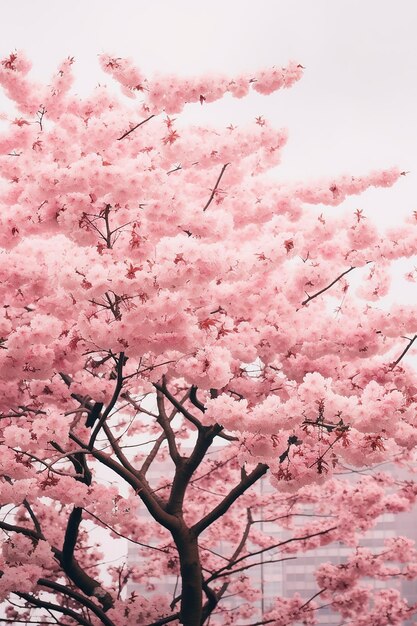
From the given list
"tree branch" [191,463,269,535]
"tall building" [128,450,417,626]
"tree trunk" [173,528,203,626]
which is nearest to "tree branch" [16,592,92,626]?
"tree trunk" [173,528,203,626]

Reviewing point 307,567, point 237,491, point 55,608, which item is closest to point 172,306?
point 237,491

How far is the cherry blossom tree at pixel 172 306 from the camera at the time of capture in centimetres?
568

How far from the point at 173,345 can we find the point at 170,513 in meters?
2.94

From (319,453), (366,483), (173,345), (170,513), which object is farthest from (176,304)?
(366,483)

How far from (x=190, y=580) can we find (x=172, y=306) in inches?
149

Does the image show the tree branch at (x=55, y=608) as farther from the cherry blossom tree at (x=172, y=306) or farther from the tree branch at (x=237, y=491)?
the tree branch at (x=237, y=491)

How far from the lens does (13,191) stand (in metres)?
6.98

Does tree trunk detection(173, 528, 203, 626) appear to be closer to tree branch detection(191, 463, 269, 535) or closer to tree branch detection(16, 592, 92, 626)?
tree branch detection(191, 463, 269, 535)

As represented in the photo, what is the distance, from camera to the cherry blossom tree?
5.68m

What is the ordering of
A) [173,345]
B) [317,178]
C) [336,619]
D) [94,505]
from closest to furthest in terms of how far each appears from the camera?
[173,345] < [94,505] < [317,178] < [336,619]

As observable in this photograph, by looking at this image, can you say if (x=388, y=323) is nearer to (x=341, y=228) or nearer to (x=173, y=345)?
(x=341, y=228)

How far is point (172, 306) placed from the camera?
5.55 m

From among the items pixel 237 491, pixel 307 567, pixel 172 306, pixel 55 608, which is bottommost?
pixel 55 608

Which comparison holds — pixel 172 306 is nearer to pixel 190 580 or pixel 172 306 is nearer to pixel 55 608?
pixel 190 580
